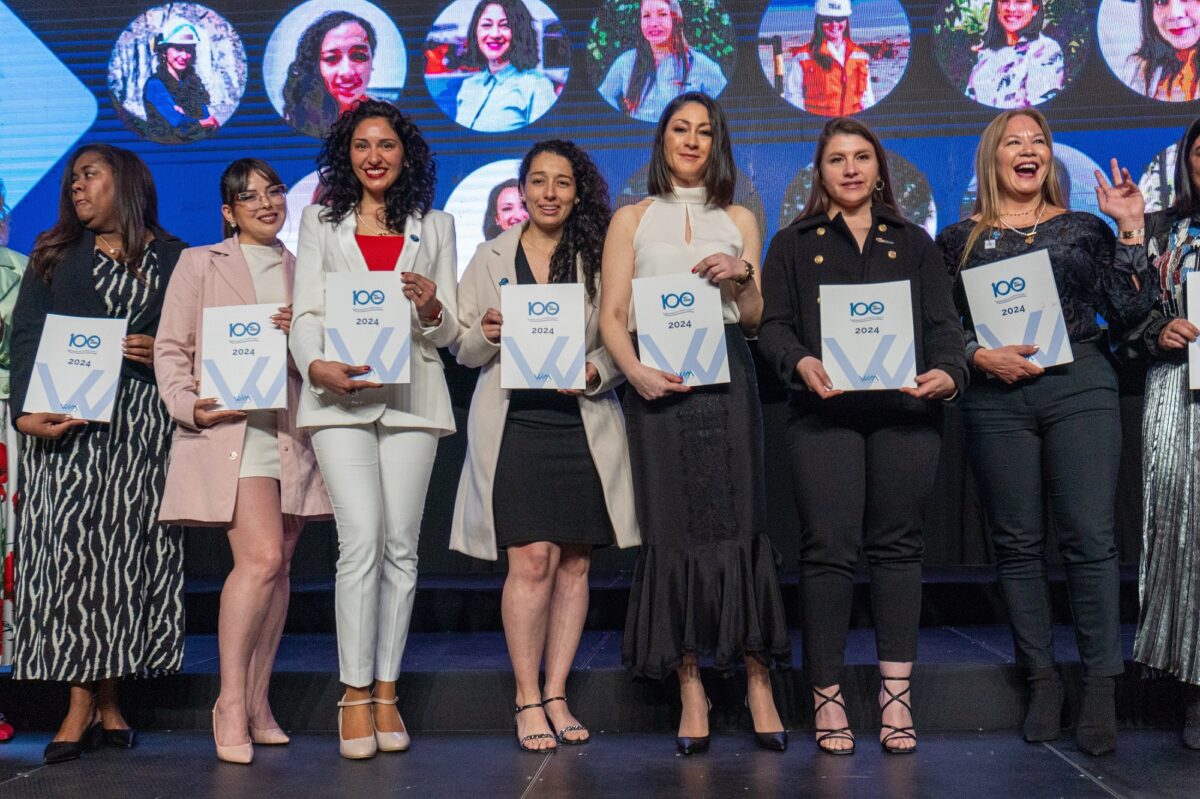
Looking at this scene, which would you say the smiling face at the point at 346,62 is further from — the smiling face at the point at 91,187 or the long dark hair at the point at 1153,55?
the long dark hair at the point at 1153,55

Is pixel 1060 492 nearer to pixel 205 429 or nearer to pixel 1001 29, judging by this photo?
pixel 205 429

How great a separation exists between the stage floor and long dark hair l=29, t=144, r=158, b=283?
138 cm

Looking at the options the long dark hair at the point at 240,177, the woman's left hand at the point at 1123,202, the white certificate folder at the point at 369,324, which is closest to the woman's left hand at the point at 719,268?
the white certificate folder at the point at 369,324

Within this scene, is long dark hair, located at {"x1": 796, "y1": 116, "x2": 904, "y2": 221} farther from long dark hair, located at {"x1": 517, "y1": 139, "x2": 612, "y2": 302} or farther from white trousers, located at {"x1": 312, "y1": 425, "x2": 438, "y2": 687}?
white trousers, located at {"x1": 312, "y1": 425, "x2": 438, "y2": 687}

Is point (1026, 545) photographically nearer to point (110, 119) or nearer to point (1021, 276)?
point (1021, 276)

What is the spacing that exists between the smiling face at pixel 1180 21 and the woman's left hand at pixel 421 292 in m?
3.37

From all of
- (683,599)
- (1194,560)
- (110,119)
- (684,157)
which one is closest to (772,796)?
(683,599)

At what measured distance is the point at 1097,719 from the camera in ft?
9.32

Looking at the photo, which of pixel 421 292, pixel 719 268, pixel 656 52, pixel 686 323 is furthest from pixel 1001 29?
pixel 421 292

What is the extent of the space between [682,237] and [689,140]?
259mm

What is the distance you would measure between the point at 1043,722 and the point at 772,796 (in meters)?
0.91

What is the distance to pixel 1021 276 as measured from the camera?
293cm

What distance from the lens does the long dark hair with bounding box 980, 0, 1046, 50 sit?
456cm

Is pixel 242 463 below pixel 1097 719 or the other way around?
the other way around
